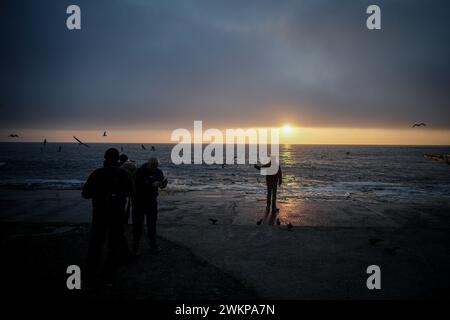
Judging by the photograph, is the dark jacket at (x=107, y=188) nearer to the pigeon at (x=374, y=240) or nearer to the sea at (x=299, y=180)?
the pigeon at (x=374, y=240)

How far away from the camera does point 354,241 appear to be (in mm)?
6531

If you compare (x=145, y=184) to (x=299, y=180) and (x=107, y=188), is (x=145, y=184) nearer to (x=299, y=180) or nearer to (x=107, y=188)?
(x=107, y=188)

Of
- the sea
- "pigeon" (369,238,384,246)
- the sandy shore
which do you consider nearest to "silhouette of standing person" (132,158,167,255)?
the sandy shore

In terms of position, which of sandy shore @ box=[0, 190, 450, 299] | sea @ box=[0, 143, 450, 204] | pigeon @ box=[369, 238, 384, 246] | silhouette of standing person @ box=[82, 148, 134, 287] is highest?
silhouette of standing person @ box=[82, 148, 134, 287]

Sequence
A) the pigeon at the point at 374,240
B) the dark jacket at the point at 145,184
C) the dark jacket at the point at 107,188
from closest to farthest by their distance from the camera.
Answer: the dark jacket at the point at 107,188, the dark jacket at the point at 145,184, the pigeon at the point at 374,240

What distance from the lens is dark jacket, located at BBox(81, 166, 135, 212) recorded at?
13.9 feet

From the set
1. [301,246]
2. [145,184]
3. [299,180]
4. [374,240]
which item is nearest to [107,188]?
[145,184]

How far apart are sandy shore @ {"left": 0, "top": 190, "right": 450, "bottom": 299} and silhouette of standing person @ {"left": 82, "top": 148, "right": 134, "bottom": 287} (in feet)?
1.71

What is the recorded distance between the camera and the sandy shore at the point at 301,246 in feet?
14.0

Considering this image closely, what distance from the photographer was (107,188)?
168 inches

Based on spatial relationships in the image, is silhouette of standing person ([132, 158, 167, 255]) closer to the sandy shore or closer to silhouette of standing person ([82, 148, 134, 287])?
the sandy shore

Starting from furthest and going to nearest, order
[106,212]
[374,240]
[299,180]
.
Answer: [299,180] < [374,240] < [106,212]

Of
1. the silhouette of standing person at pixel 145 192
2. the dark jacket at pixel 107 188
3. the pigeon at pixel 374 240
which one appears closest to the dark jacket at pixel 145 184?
the silhouette of standing person at pixel 145 192

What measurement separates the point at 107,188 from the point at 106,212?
0.37 m
